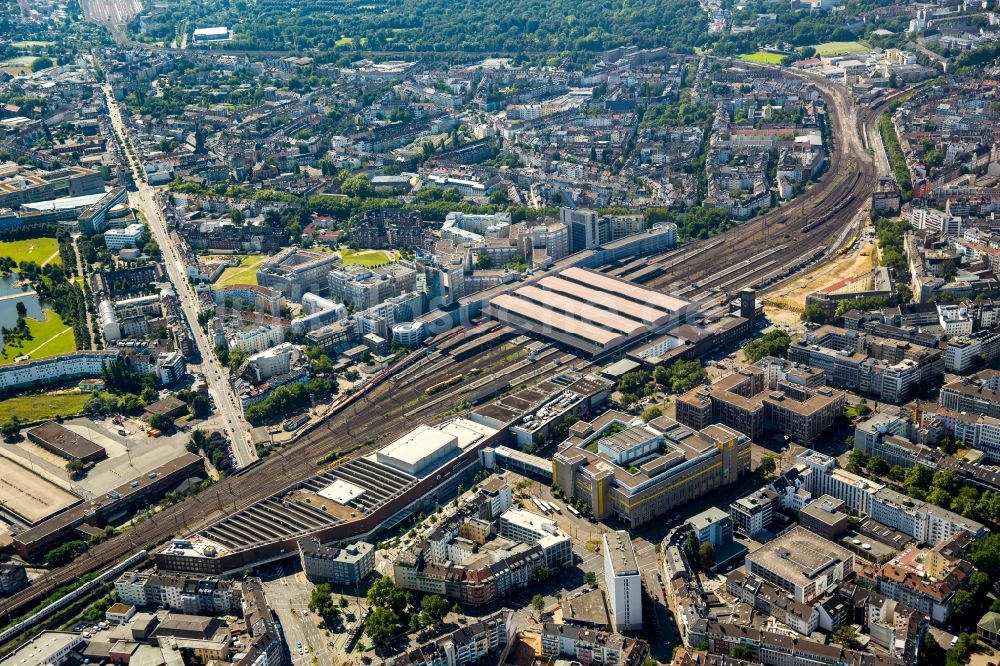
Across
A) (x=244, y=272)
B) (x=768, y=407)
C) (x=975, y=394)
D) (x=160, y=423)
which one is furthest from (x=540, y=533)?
(x=244, y=272)

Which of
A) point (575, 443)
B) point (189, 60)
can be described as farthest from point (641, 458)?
point (189, 60)

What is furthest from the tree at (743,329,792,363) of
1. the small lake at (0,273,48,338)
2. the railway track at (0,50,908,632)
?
the small lake at (0,273,48,338)

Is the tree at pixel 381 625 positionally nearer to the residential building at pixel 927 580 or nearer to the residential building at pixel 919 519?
the residential building at pixel 927 580

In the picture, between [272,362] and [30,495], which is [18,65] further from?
[30,495]

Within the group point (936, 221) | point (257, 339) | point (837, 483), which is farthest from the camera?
point (936, 221)

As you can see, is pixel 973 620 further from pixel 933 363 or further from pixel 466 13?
pixel 466 13

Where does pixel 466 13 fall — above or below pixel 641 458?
above
